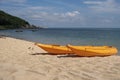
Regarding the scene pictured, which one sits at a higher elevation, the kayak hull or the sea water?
the kayak hull

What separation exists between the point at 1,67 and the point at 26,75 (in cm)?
95

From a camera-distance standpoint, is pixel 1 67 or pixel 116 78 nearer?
pixel 1 67

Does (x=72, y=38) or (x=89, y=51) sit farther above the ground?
(x=89, y=51)

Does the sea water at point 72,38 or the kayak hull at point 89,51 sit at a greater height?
the kayak hull at point 89,51

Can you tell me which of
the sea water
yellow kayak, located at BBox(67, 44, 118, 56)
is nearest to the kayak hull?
yellow kayak, located at BBox(67, 44, 118, 56)

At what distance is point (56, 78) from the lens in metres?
6.55

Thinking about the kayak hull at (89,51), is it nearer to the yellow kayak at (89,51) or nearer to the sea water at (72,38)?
the yellow kayak at (89,51)

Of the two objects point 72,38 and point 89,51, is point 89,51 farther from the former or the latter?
point 72,38

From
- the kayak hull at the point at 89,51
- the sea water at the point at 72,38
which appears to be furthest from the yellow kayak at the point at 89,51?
the sea water at the point at 72,38

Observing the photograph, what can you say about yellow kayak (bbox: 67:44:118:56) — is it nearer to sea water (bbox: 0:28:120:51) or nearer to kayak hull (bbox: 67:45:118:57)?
kayak hull (bbox: 67:45:118:57)

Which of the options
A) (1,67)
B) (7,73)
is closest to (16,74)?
(7,73)

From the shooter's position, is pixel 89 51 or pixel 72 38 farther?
pixel 72 38

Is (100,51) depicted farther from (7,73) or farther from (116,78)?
(7,73)

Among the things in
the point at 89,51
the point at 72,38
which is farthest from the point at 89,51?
the point at 72,38
